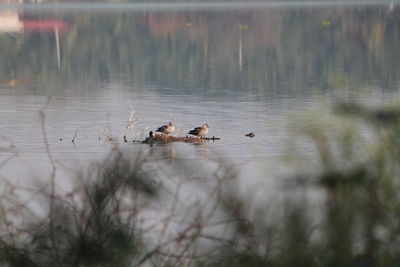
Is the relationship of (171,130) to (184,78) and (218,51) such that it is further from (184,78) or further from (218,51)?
(218,51)

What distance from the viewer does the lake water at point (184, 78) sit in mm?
27281

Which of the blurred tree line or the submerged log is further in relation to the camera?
the blurred tree line

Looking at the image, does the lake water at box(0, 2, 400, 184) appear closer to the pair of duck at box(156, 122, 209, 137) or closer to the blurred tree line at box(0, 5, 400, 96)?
the blurred tree line at box(0, 5, 400, 96)

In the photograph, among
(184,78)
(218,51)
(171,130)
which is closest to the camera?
(171,130)

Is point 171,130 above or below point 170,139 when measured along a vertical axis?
above

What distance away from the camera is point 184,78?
196ft

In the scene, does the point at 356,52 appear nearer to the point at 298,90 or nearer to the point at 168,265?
the point at 298,90

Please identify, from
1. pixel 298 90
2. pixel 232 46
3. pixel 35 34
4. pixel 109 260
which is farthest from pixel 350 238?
pixel 35 34

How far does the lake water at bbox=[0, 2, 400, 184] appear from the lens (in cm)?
2728

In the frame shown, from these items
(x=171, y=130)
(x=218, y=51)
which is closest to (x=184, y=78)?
(x=218, y=51)

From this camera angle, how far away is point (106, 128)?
31.8m

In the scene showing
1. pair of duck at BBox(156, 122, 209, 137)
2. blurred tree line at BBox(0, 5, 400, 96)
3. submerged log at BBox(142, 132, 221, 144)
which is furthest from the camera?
blurred tree line at BBox(0, 5, 400, 96)

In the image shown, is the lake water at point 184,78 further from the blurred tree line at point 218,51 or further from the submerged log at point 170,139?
the submerged log at point 170,139

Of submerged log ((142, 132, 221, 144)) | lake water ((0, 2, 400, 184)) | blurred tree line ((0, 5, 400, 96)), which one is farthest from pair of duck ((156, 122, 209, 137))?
blurred tree line ((0, 5, 400, 96))
